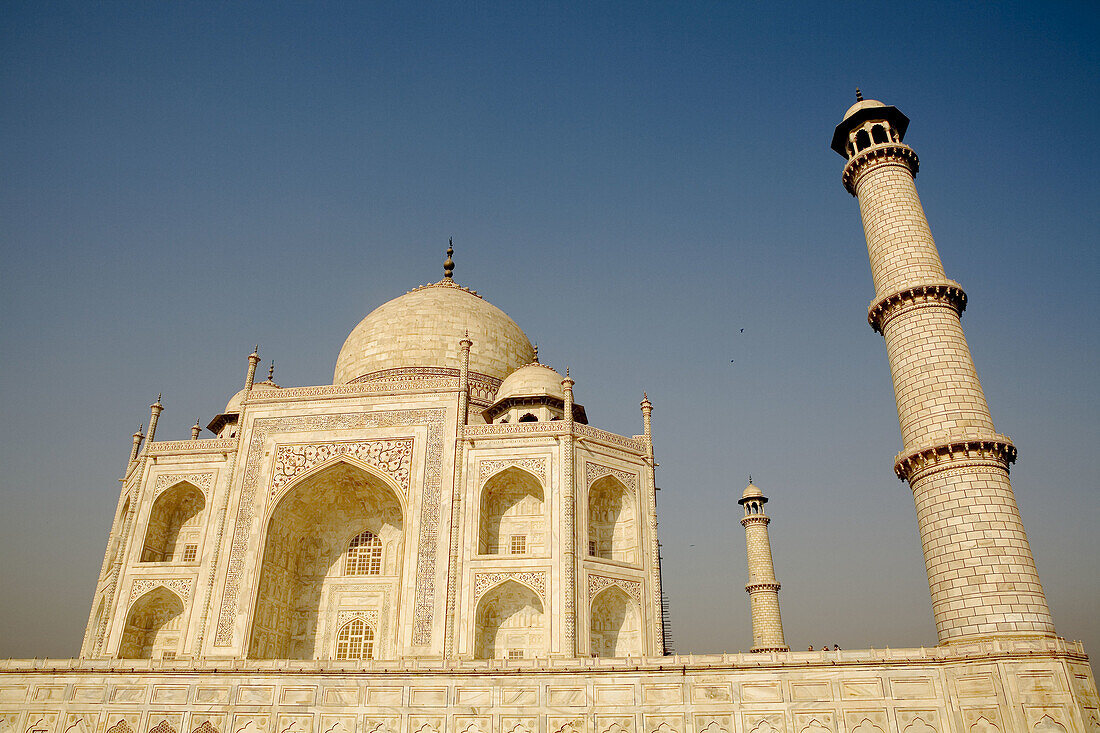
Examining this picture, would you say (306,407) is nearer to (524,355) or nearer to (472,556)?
(472,556)

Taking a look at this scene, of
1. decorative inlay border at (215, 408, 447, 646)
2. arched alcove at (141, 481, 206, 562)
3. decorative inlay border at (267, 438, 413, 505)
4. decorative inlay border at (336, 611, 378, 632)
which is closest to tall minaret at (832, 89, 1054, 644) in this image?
decorative inlay border at (215, 408, 447, 646)

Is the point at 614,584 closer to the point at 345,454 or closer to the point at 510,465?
the point at 510,465

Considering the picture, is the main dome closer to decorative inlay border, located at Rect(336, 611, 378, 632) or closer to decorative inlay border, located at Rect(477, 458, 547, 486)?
decorative inlay border, located at Rect(477, 458, 547, 486)

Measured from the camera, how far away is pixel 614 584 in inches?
715

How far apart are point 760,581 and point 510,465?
43.0 feet

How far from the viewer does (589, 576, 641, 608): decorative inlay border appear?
17.7 metres

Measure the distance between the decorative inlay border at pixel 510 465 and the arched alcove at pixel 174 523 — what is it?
→ 311 inches

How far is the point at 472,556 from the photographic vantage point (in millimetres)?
17969

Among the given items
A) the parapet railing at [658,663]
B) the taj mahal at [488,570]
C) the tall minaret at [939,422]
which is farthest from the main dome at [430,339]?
the tall minaret at [939,422]

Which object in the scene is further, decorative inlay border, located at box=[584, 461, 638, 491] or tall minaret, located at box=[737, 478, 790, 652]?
tall minaret, located at box=[737, 478, 790, 652]

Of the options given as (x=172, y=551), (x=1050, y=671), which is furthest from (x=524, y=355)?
(x=1050, y=671)

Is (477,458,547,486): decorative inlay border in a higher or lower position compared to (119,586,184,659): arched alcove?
higher

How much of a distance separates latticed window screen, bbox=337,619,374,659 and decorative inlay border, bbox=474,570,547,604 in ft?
12.3

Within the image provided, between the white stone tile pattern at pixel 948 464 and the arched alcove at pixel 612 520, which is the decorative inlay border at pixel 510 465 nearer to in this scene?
the arched alcove at pixel 612 520
